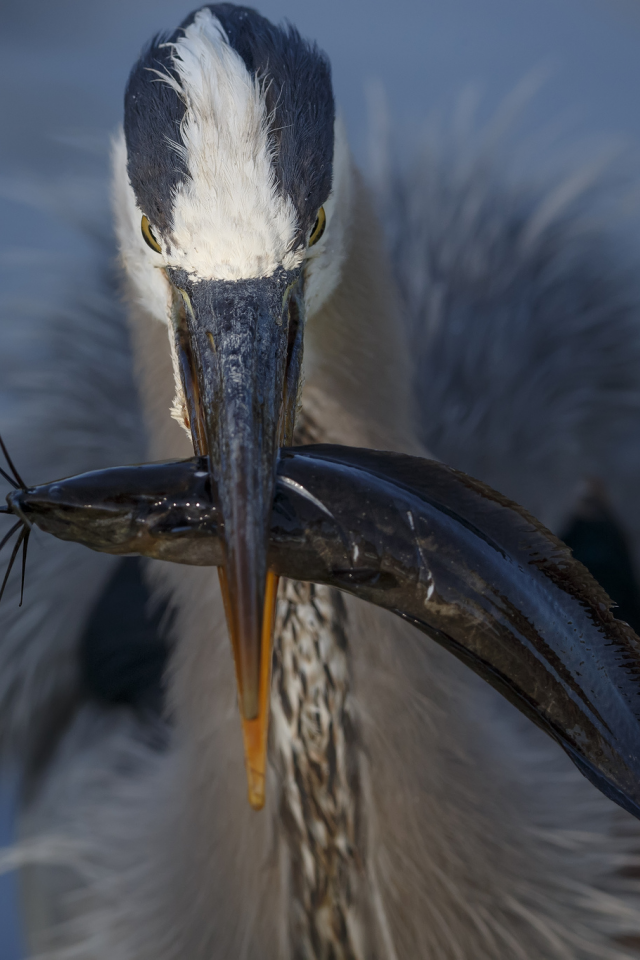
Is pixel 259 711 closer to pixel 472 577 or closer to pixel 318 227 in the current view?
pixel 472 577

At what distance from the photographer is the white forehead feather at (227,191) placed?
74 centimetres

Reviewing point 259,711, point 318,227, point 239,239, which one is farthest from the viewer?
point 318,227

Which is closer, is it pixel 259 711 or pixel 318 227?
pixel 259 711

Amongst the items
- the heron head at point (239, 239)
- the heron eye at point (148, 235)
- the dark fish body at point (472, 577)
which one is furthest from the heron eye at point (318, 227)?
the dark fish body at point (472, 577)

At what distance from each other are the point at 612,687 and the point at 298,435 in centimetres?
43

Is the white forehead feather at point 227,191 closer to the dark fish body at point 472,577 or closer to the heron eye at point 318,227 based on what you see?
the heron eye at point 318,227

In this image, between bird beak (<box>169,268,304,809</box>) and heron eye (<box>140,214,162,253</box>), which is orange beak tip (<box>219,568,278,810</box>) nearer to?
bird beak (<box>169,268,304,809</box>)

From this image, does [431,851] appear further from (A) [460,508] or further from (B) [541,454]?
(B) [541,454]

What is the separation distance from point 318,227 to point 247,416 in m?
0.26

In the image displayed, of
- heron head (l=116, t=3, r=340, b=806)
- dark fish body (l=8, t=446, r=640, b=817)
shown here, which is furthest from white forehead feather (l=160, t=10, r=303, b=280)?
dark fish body (l=8, t=446, r=640, b=817)

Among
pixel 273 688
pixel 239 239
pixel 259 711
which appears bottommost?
pixel 259 711

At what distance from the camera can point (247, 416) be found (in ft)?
2.16

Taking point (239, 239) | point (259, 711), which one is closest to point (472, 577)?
point (259, 711)

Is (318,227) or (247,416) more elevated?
(318,227)
